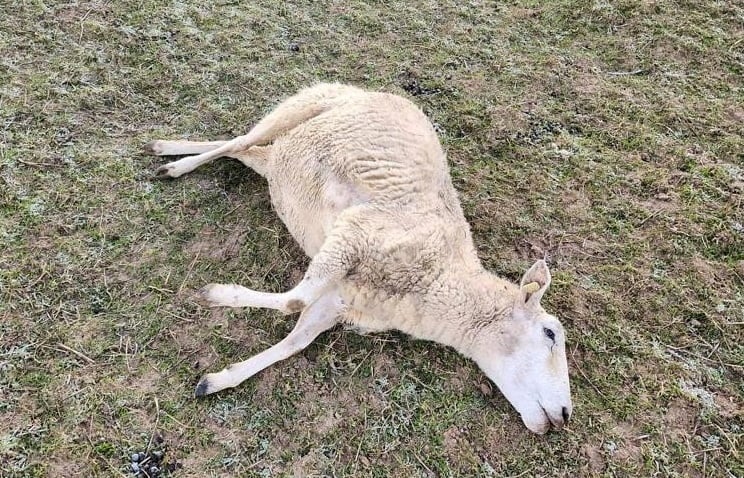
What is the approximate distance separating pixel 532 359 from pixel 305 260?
173 centimetres

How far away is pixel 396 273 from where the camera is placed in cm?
367

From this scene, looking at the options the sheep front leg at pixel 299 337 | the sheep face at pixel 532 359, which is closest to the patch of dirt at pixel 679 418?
the sheep face at pixel 532 359

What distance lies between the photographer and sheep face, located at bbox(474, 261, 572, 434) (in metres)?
3.58

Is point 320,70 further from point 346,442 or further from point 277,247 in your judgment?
point 346,442

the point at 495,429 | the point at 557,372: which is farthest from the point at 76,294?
the point at 557,372

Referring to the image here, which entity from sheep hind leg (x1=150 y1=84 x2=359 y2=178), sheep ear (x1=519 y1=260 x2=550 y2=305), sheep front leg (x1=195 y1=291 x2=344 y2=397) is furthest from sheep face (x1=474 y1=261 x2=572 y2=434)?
sheep hind leg (x1=150 y1=84 x2=359 y2=178)

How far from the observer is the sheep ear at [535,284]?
365 centimetres

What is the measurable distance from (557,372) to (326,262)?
1.54m

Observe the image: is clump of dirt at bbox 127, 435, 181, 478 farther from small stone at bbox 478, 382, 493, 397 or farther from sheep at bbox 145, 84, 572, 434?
small stone at bbox 478, 382, 493, 397

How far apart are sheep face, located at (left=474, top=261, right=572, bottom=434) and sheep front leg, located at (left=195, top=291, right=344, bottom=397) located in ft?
3.23

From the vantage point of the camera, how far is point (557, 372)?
3.60 m

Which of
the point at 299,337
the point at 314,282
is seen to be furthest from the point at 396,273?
the point at 299,337

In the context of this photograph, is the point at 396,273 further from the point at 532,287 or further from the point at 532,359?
the point at 532,359

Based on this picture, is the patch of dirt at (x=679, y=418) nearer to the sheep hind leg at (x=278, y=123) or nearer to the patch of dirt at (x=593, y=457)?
the patch of dirt at (x=593, y=457)
